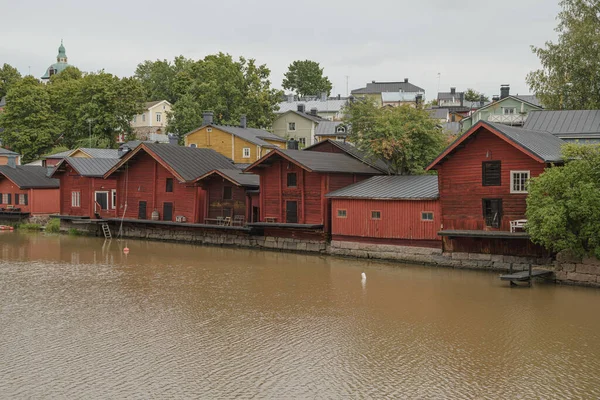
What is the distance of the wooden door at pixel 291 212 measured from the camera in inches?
1590

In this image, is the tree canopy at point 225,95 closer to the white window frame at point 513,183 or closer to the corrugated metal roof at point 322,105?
the corrugated metal roof at point 322,105

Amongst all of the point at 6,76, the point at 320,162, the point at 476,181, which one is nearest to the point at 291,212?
the point at 320,162

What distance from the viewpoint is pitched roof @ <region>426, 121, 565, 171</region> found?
94.9 feet

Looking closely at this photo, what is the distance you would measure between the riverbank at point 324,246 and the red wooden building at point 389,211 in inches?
18.1

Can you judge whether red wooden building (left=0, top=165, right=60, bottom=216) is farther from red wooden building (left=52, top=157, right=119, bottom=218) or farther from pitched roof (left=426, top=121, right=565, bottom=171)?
pitched roof (left=426, top=121, right=565, bottom=171)

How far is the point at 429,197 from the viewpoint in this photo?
3334 centimetres

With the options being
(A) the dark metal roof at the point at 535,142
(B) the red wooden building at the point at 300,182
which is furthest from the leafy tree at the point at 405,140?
(A) the dark metal roof at the point at 535,142

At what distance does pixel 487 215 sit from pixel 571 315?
948 cm

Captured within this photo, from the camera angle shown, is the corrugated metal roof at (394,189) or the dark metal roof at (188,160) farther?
the dark metal roof at (188,160)

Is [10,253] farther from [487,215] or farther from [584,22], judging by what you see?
[584,22]

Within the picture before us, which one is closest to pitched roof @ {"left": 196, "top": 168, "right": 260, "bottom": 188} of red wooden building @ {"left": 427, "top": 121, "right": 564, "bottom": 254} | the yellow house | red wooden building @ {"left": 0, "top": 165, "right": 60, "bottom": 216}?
the yellow house

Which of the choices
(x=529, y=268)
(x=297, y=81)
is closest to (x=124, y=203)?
(x=529, y=268)

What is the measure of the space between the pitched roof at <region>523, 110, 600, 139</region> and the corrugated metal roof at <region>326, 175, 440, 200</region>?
7895 millimetres

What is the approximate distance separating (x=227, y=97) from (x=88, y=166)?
24935mm
